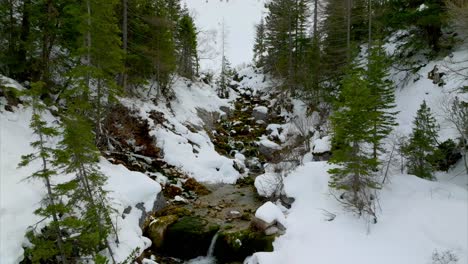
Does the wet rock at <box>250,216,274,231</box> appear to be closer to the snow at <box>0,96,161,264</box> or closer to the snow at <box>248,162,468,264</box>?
the snow at <box>248,162,468,264</box>

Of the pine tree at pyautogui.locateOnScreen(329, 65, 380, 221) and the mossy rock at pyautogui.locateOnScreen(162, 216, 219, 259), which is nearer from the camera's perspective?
the pine tree at pyautogui.locateOnScreen(329, 65, 380, 221)

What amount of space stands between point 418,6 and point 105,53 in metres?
18.7

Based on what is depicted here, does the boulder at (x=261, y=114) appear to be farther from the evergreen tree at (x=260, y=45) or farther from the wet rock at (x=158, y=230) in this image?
the wet rock at (x=158, y=230)

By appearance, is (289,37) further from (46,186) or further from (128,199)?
(46,186)

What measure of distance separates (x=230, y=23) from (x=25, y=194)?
67856 mm

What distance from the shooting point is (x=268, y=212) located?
41.5 ft

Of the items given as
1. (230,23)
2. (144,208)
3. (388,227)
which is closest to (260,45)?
(230,23)

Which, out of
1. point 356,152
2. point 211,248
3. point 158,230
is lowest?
point 211,248

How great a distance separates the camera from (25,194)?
31.8 feet

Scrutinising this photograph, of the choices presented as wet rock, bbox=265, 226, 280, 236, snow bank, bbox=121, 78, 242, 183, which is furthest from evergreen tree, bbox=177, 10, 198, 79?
wet rock, bbox=265, 226, 280, 236

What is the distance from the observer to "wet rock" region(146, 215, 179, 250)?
41.9 ft

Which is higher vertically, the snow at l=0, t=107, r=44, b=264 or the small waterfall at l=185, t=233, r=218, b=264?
the snow at l=0, t=107, r=44, b=264

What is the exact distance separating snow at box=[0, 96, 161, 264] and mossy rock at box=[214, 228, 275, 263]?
293 centimetres

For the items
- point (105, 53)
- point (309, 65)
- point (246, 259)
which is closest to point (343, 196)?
point (246, 259)
